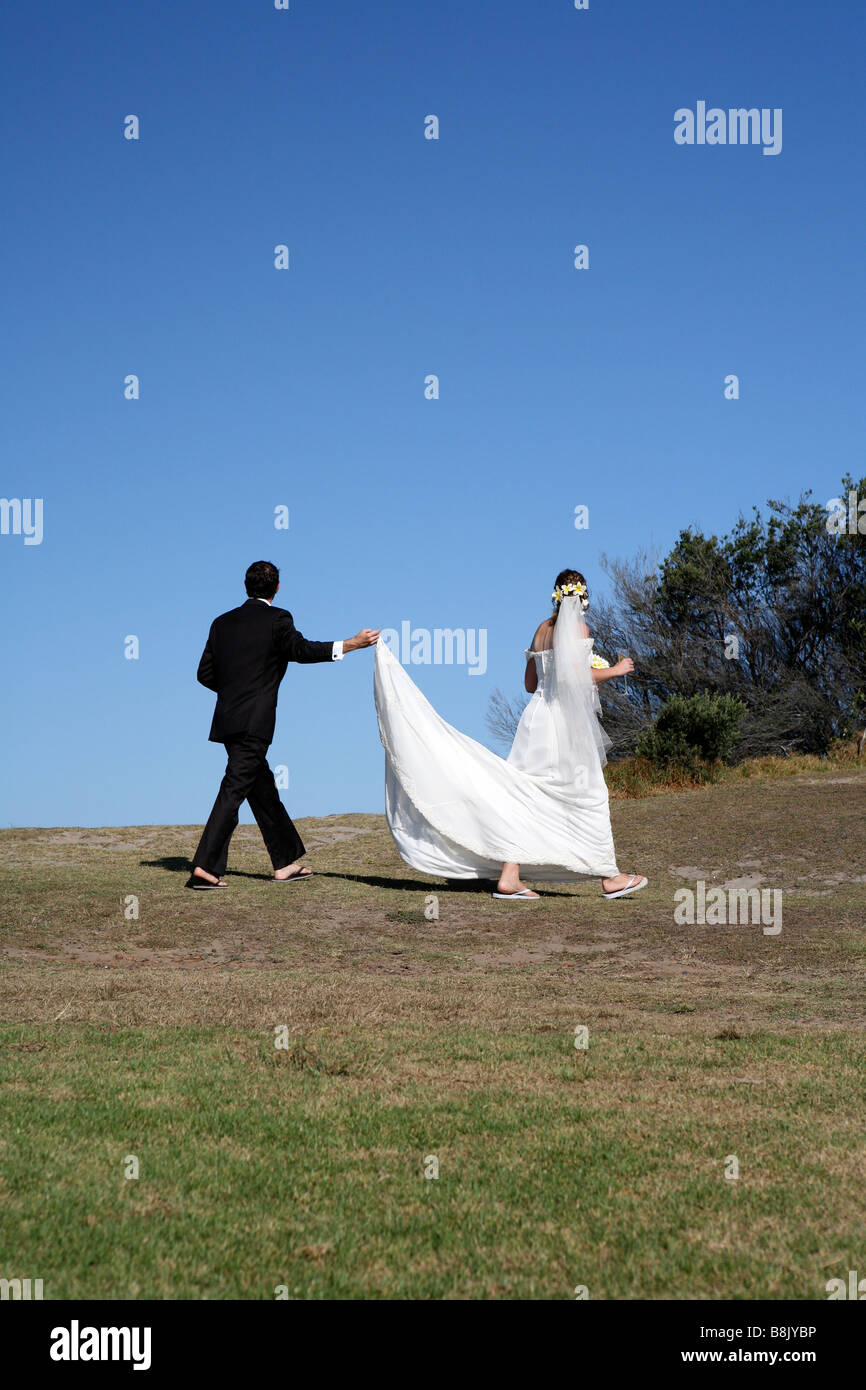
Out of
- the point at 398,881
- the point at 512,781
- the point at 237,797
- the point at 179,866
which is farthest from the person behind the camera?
the point at 179,866

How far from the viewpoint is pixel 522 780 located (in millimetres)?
11094

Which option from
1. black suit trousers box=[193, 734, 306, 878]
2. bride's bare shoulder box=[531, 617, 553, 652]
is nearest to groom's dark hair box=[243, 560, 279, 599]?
black suit trousers box=[193, 734, 306, 878]

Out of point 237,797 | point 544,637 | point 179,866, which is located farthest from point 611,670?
point 179,866

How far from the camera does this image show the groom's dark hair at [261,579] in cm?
1109

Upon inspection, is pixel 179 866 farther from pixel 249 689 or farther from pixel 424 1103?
pixel 424 1103

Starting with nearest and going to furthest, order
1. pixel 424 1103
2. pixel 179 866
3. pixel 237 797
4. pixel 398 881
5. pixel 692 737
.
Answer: pixel 424 1103 < pixel 237 797 < pixel 398 881 < pixel 179 866 < pixel 692 737

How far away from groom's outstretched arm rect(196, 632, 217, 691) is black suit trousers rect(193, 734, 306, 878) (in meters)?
0.73

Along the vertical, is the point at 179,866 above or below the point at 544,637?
below

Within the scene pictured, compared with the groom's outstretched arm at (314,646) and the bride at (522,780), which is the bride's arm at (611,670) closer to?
the bride at (522,780)

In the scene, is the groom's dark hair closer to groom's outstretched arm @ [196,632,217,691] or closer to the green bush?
groom's outstretched arm @ [196,632,217,691]

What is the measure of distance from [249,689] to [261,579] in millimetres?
1114

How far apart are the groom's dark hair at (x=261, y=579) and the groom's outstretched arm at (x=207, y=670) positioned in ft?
2.20

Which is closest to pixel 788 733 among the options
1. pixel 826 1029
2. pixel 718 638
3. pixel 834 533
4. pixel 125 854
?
pixel 718 638

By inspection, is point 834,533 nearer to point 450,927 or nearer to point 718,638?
point 718,638
